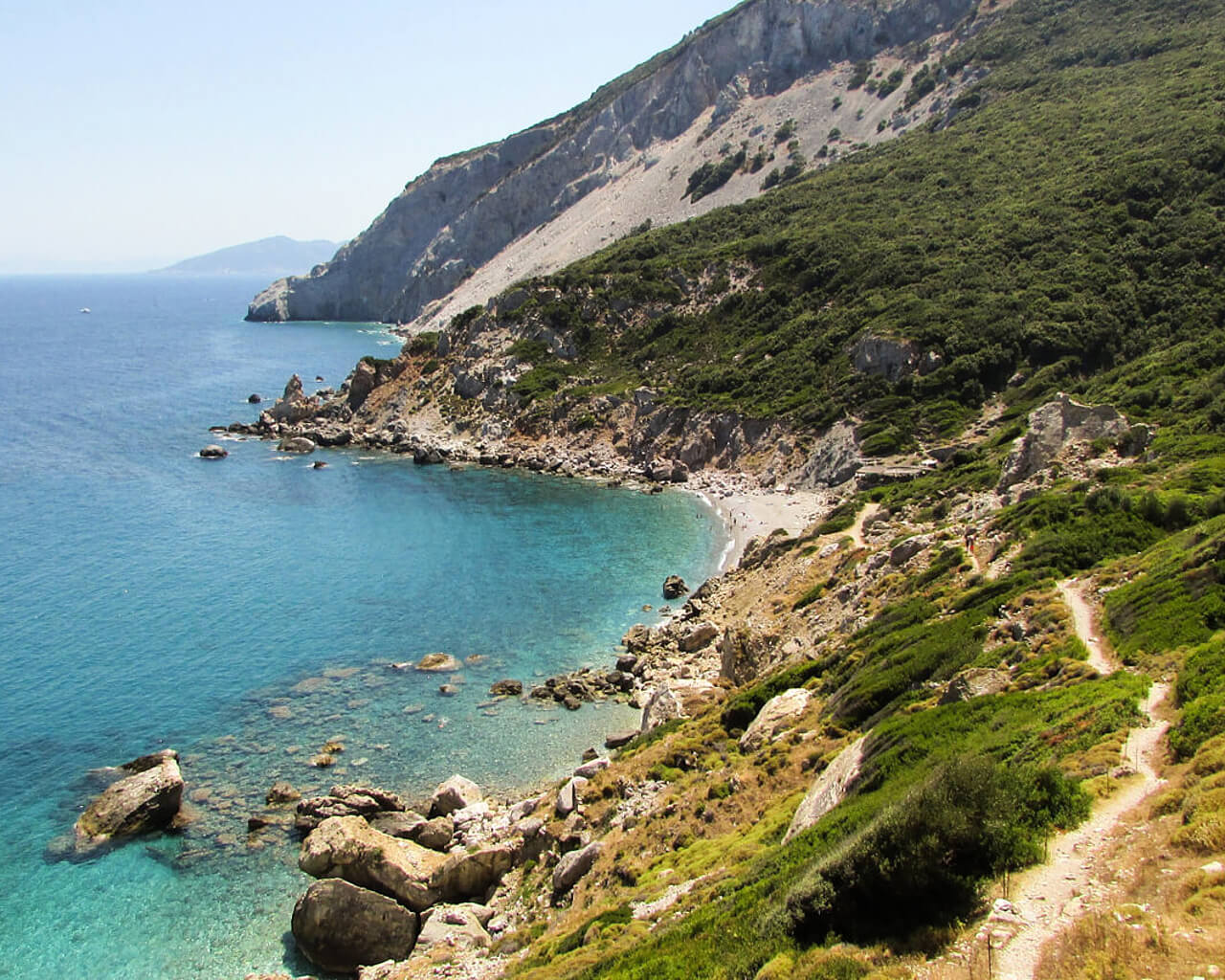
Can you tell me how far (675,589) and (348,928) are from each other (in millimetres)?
31798

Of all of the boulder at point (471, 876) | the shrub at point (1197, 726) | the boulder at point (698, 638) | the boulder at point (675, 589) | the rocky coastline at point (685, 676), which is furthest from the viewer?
the boulder at point (675, 589)

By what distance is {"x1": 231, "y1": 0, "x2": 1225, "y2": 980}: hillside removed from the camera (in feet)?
42.4

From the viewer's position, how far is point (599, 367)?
335ft

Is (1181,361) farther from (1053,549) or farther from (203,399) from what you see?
(203,399)

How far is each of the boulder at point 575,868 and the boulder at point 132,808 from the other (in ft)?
53.7

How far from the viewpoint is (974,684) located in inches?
845

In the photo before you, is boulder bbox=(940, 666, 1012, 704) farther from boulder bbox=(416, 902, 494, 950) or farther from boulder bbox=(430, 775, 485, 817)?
boulder bbox=(430, 775, 485, 817)

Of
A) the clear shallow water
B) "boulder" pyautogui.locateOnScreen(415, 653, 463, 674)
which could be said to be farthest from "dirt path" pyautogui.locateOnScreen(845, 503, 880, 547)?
"boulder" pyautogui.locateOnScreen(415, 653, 463, 674)

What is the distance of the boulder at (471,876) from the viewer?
2719cm

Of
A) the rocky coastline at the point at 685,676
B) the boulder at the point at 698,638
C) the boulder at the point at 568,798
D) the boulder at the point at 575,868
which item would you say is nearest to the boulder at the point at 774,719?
the rocky coastline at the point at 685,676

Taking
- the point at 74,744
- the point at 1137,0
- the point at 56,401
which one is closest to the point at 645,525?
the point at 74,744

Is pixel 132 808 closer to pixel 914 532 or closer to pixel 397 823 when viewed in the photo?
pixel 397 823

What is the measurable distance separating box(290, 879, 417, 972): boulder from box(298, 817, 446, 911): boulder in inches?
50.5

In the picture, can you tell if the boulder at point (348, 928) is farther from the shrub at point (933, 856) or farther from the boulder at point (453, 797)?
the shrub at point (933, 856)
